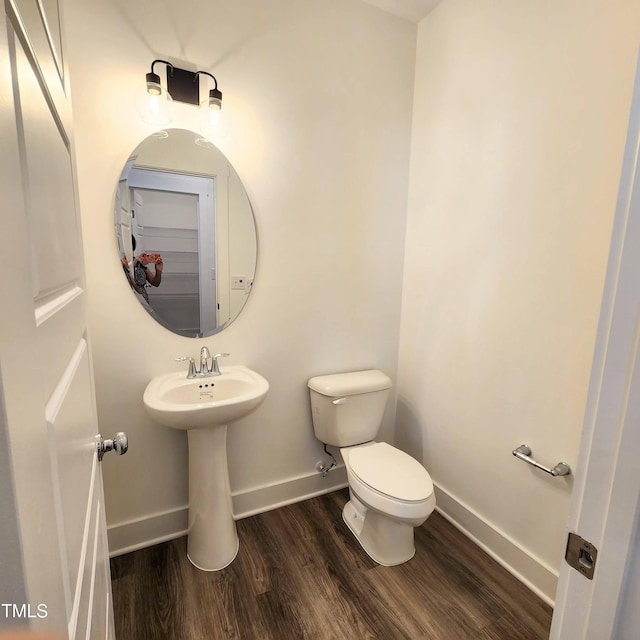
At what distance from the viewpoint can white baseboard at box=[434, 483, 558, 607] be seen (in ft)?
4.77

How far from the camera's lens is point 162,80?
1473mm

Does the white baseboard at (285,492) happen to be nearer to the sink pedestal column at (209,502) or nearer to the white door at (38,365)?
the sink pedestal column at (209,502)

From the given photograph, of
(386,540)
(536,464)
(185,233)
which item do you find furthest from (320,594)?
(185,233)

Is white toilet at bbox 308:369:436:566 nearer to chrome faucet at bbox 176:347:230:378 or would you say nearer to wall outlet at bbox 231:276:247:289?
chrome faucet at bbox 176:347:230:378

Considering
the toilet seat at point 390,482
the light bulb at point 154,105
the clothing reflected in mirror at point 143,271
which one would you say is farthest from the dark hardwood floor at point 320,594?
the light bulb at point 154,105

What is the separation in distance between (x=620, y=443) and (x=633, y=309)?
188mm

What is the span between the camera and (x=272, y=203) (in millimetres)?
1743

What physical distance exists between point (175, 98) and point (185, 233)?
56cm

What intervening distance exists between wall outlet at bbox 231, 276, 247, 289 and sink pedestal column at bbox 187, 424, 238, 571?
67cm

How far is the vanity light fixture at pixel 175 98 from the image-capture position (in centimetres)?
145

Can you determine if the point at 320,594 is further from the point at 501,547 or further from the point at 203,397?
the point at 203,397

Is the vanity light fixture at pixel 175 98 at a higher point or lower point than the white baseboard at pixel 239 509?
higher

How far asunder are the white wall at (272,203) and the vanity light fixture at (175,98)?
0.13 feet

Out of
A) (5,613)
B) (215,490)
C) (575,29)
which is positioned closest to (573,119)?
(575,29)
